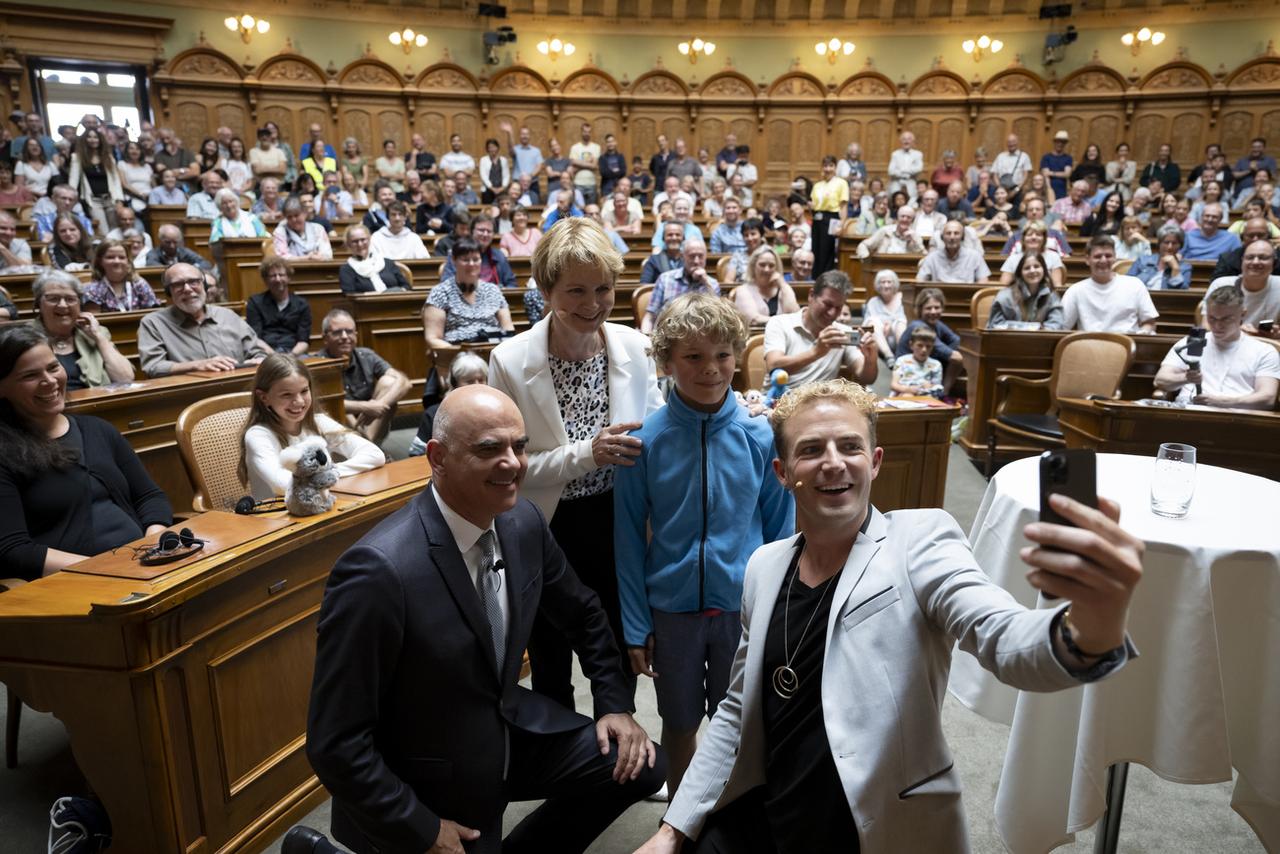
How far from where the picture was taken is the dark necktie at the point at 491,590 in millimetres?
1688

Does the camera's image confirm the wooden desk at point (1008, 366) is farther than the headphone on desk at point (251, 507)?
Yes

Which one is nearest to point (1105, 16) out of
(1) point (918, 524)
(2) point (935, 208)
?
(2) point (935, 208)

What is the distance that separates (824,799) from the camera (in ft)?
4.76

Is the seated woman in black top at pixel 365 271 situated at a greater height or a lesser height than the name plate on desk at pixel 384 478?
greater

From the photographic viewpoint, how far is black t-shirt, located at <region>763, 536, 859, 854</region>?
144 centimetres

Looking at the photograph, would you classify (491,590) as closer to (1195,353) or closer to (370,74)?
(1195,353)

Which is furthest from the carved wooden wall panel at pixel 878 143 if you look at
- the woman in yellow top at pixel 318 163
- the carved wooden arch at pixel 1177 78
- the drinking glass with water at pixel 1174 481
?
the drinking glass with water at pixel 1174 481

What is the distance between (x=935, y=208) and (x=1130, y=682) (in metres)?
9.85

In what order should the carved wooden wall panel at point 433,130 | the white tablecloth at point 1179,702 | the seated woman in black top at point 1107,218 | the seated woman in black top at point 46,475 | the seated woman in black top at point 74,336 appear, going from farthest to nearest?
the carved wooden wall panel at point 433,130, the seated woman in black top at point 1107,218, the seated woman in black top at point 74,336, the seated woman in black top at point 46,475, the white tablecloth at point 1179,702

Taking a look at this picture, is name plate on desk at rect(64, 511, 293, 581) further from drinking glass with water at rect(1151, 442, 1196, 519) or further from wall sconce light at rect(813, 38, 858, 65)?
wall sconce light at rect(813, 38, 858, 65)

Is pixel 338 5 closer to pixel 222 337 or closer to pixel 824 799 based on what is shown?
pixel 222 337

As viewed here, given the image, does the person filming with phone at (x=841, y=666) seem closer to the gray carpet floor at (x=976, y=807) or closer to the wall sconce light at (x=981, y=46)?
the gray carpet floor at (x=976, y=807)

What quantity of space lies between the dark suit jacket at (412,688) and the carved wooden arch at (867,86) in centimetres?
1490

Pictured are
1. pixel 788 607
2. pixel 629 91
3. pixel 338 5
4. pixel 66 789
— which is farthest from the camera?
pixel 629 91
